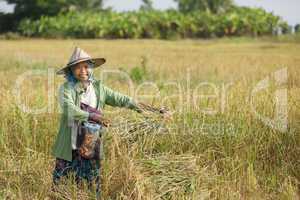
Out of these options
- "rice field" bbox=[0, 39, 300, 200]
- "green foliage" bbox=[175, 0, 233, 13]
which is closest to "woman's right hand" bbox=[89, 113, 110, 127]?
"rice field" bbox=[0, 39, 300, 200]

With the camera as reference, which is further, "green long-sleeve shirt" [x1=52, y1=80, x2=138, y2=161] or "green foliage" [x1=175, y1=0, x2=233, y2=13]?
"green foliage" [x1=175, y1=0, x2=233, y2=13]

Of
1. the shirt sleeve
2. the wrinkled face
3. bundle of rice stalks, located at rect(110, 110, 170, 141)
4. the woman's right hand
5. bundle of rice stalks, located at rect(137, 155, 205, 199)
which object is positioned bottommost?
bundle of rice stalks, located at rect(137, 155, 205, 199)

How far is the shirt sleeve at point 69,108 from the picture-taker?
4.35 meters

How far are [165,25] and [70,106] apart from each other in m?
34.0

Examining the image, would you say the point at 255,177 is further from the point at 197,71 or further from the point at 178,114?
the point at 197,71

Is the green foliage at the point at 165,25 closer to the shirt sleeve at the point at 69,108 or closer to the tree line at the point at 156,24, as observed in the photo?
Answer: the tree line at the point at 156,24

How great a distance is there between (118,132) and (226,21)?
32342 millimetres

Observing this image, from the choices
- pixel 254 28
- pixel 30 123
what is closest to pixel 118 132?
pixel 30 123

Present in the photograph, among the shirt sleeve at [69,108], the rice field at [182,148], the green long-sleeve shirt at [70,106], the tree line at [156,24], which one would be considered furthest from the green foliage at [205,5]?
the shirt sleeve at [69,108]

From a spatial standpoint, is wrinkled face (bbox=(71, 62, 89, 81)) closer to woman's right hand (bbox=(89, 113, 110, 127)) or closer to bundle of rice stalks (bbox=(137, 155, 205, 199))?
woman's right hand (bbox=(89, 113, 110, 127))

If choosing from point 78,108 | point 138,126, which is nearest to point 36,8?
point 138,126

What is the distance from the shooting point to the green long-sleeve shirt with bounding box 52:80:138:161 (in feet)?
14.3

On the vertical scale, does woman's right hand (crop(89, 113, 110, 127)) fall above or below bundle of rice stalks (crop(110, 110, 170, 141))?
above

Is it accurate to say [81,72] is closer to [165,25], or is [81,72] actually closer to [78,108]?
[78,108]
